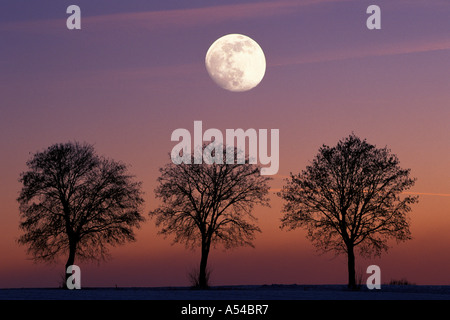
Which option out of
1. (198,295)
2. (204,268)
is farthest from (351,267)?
(198,295)

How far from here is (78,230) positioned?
181ft

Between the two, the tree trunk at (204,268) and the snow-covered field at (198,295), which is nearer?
the snow-covered field at (198,295)

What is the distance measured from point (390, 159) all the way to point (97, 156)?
23972 mm

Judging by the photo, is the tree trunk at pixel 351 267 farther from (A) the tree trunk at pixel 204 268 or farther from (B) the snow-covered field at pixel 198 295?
(A) the tree trunk at pixel 204 268

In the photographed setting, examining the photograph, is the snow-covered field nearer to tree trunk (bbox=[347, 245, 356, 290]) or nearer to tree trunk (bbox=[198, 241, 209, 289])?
tree trunk (bbox=[347, 245, 356, 290])

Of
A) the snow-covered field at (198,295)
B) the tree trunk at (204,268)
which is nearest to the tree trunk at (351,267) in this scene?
the snow-covered field at (198,295)

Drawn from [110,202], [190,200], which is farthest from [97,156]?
[190,200]

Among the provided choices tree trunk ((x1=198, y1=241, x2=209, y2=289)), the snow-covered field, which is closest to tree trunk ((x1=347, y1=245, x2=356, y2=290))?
the snow-covered field

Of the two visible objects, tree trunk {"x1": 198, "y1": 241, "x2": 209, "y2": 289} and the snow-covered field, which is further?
tree trunk {"x1": 198, "y1": 241, "x2": 209, "y2": 289}

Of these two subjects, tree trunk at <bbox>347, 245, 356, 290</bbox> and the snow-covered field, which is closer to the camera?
the snow-covered field

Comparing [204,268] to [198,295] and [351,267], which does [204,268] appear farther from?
[198,295]
